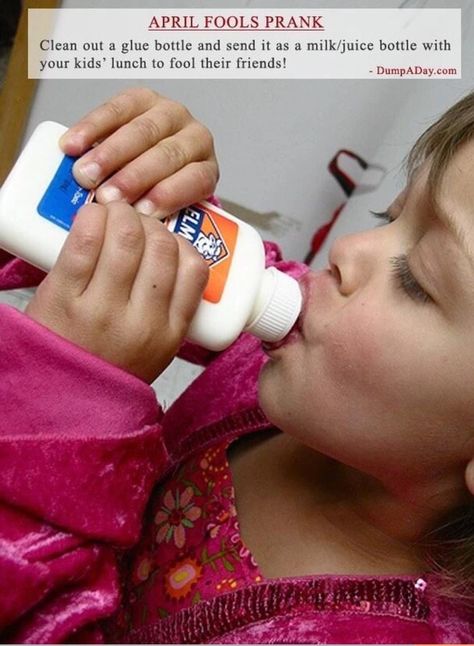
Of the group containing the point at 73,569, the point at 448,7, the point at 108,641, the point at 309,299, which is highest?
the point at 448,7

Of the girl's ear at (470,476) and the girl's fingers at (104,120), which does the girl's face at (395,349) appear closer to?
the girl's ear at (470,476)

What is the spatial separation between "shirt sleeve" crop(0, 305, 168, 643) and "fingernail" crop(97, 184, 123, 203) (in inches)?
3.6

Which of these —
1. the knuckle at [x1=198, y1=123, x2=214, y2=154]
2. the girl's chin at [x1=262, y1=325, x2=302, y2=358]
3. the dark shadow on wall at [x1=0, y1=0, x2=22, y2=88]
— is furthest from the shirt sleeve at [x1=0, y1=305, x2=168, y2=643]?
the dark shadow on wall at [x1=0, y1=0, x2=22, y2=88]

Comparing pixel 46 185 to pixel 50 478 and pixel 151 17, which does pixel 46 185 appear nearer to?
pixel 50 478

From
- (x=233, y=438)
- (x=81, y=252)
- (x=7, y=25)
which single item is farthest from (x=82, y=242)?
(x=7, y=25)

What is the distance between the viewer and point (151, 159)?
0.55 metres

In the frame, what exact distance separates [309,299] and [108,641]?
0.31 meters

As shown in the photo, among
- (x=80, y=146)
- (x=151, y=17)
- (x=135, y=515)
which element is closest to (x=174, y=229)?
(x=80, y=146)

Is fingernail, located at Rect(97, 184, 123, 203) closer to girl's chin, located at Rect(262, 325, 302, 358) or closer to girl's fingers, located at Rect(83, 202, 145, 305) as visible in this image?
girl's fingers, located at Rect(83, 202, 145, 305)

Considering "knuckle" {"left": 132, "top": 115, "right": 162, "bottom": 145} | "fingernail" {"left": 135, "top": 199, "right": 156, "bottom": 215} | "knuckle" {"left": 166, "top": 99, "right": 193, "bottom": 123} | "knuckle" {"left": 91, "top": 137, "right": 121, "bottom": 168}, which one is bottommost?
"fingernail" {"left": 135, "top": 199, "right": 156, "bottom": 215}

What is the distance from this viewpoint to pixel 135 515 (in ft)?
1.68

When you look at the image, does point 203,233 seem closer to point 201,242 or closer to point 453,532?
point 201,242

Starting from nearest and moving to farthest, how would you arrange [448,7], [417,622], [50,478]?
[50,478] < [417,622] < [448,7]

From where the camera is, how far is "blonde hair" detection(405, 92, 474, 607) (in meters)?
0.54
